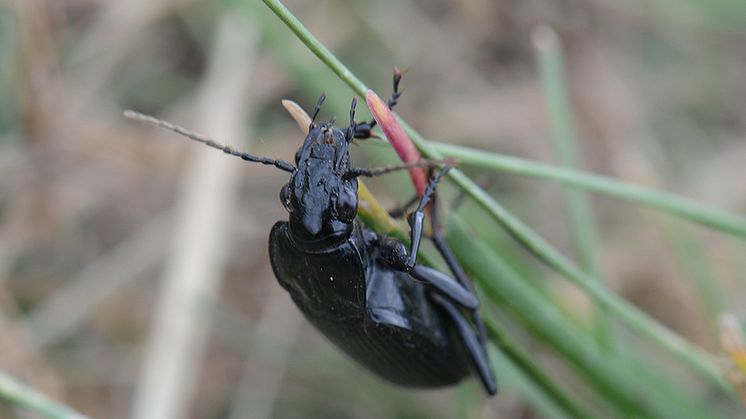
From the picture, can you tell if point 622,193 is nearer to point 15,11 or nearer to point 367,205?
point 367,205

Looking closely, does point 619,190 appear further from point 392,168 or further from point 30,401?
point 30,401

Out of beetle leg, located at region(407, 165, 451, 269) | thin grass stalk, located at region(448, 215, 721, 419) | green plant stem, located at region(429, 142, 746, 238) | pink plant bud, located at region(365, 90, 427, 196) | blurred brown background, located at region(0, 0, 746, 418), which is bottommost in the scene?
blurred brown background, located at region(0, 0, 746, 418)

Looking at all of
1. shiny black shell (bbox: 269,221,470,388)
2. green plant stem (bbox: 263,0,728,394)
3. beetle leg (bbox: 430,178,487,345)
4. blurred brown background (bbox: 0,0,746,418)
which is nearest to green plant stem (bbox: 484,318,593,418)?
beetle leg (bbox: 430,178,487,345)

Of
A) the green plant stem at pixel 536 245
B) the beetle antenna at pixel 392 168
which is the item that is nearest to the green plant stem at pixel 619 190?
the green plant stem at pixel 536 245

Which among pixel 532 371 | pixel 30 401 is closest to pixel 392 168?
pixel 532 371

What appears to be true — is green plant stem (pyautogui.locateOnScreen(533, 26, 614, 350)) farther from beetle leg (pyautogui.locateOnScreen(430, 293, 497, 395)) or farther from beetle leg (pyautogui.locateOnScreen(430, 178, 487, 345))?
beetle leg (pyautogui.locateOnScreen(430, 178, 487, 345))

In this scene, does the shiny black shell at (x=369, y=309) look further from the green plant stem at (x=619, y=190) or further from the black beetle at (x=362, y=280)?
the green plant stem at (x=619, y=190)

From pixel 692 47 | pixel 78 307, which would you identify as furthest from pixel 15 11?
pixel 692 47
